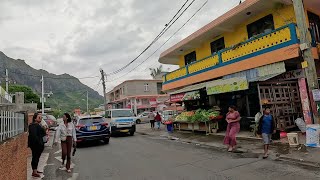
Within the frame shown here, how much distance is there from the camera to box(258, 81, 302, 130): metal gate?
40.3 feet

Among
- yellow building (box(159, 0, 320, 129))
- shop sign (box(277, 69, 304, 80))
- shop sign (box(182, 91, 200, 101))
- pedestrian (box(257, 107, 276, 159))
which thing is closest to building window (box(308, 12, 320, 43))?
yellow building (box(159, 0, 320, 129))

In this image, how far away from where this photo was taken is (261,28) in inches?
569

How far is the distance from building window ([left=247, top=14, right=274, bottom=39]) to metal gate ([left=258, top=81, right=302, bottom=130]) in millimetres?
3001

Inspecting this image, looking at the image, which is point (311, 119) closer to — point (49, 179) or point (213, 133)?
point (213, 133)

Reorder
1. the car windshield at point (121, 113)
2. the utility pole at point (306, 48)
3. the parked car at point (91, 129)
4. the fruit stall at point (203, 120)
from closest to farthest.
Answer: the utility pole at point (306, 48) → the parked car at point (91, 129) → the fruit stall at point (203, 120) → the car windshield at point (121, 113)

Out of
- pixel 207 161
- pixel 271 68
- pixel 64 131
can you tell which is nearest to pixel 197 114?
pixel 271 68

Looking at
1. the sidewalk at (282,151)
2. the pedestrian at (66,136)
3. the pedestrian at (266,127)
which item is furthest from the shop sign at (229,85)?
the pedestrian at (66,136)

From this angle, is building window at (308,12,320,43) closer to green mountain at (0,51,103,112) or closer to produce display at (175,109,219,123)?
produce display at (175,109,219,123)

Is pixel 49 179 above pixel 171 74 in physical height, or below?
below

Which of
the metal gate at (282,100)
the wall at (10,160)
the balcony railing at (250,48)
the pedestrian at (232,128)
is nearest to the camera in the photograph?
the wall at (10,160)

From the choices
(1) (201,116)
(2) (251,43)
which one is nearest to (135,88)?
(1) (201,116)

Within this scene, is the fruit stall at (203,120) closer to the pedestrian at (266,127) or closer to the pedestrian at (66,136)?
the pedestrian at (266,127)

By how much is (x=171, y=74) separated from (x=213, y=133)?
8.53 metres

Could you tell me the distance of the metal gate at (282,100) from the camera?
12.3 m
